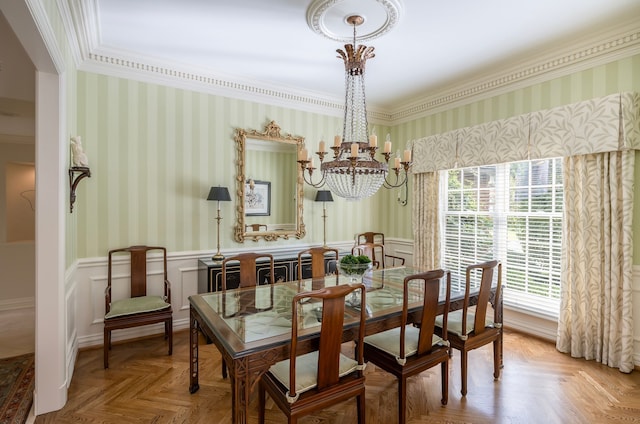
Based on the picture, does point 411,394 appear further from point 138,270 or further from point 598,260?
point 138,270

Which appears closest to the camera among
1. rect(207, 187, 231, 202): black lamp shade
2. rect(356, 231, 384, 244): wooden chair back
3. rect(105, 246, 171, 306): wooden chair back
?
rect(105, 246, 171, 306): wooden chair back

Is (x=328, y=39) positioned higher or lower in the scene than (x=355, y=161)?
higher

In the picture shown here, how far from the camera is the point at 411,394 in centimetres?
252

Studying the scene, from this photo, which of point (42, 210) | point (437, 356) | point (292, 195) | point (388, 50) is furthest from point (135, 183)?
point (437, 356)

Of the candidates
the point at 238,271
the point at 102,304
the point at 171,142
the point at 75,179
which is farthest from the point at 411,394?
the point at 171,142

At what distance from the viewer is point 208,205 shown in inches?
151

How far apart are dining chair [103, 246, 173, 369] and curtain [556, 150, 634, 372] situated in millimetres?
3814

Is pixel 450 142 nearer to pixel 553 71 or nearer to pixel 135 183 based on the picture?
pixel 553 71

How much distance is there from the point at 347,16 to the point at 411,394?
9.55 feet

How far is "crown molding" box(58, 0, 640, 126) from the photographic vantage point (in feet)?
9.30

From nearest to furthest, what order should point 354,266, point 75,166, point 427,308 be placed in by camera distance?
point 427,308
point 354,266
point 75,166

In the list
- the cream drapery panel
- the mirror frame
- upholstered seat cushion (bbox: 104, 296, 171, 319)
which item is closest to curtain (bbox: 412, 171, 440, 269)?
the cream drapery panel

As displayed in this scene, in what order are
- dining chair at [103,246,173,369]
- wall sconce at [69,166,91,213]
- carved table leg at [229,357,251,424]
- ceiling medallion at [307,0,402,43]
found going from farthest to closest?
1. dining chair at [103,246,173,369]
2. wall sconce at [69,166,91,213]
3. ceiling medallion at [307,0,402,43]
4. carved table leg at [229,357,251,424]

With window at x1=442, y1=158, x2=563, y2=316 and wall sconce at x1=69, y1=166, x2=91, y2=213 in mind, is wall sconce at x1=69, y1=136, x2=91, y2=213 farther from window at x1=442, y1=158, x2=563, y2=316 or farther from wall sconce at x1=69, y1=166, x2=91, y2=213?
window at x1=442, y1=158, x2=563, y2=316
